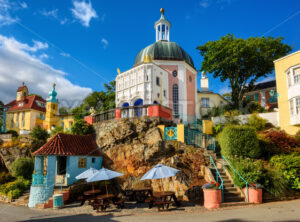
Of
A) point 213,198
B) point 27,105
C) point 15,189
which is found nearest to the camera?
point 213,198

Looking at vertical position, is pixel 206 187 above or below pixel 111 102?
below

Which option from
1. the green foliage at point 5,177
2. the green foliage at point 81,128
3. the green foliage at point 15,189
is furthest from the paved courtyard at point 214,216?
the green foliage at point 5,177

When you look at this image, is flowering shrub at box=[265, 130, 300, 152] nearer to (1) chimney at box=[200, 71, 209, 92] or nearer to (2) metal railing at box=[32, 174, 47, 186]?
(2) metal railing at box=[32, 174, 47, 186]

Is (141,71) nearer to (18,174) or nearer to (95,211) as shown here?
(18,174)

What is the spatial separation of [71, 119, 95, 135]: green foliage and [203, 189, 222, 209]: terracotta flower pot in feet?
40.8

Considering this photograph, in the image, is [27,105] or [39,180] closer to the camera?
[39,180]

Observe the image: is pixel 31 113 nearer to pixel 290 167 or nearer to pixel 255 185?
pixel 255 185

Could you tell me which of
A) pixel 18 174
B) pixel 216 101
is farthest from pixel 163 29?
pixel 18 174

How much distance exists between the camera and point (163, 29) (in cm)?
3125

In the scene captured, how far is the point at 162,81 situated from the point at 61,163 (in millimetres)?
13968

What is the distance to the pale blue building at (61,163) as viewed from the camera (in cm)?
1345

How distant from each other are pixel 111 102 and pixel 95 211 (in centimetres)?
2781

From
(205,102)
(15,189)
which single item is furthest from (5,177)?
(205,102)

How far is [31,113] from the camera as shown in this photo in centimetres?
3759
